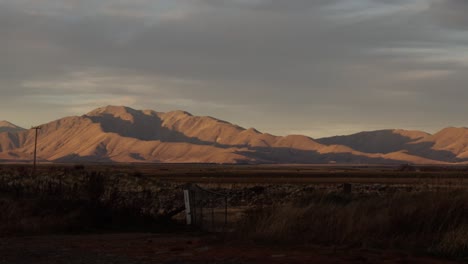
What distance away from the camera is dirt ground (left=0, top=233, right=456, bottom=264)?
43.1 feet

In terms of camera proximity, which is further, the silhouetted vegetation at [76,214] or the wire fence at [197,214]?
the wire fence at [197,214]

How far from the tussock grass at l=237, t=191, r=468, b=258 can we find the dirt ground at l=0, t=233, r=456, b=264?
0.85 metres

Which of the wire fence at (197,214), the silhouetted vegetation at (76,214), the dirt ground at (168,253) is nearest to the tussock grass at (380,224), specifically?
the dirt ground at (168,253)

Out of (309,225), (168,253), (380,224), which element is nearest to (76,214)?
(168,253)

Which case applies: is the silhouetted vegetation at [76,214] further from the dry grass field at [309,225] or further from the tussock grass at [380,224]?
the tussock grass at [380,224]

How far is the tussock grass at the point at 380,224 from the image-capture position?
1452 centimetres

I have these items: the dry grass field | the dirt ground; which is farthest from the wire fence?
the dirt ground

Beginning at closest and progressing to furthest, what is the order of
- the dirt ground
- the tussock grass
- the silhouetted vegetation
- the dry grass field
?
1. the dirt ground
2. the dry grass field
3. the tussock grass
4. the silhouetted vegetation

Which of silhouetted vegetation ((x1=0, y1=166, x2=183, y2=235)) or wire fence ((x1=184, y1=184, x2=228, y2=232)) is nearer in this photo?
silhouetted vegetation ((x1=0, y1=166, x2=183, y2=235))

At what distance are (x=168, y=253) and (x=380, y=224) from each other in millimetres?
4912

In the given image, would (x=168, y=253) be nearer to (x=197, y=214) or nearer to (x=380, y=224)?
(x=380, y=224)

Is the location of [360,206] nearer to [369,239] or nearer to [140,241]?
[369,239]

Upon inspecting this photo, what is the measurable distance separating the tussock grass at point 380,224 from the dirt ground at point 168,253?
85cm

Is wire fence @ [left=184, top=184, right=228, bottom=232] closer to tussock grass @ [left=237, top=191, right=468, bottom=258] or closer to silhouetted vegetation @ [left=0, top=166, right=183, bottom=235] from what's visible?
silhouetted vegetation @ [left=0, top=166, right=183, bottom=235]
